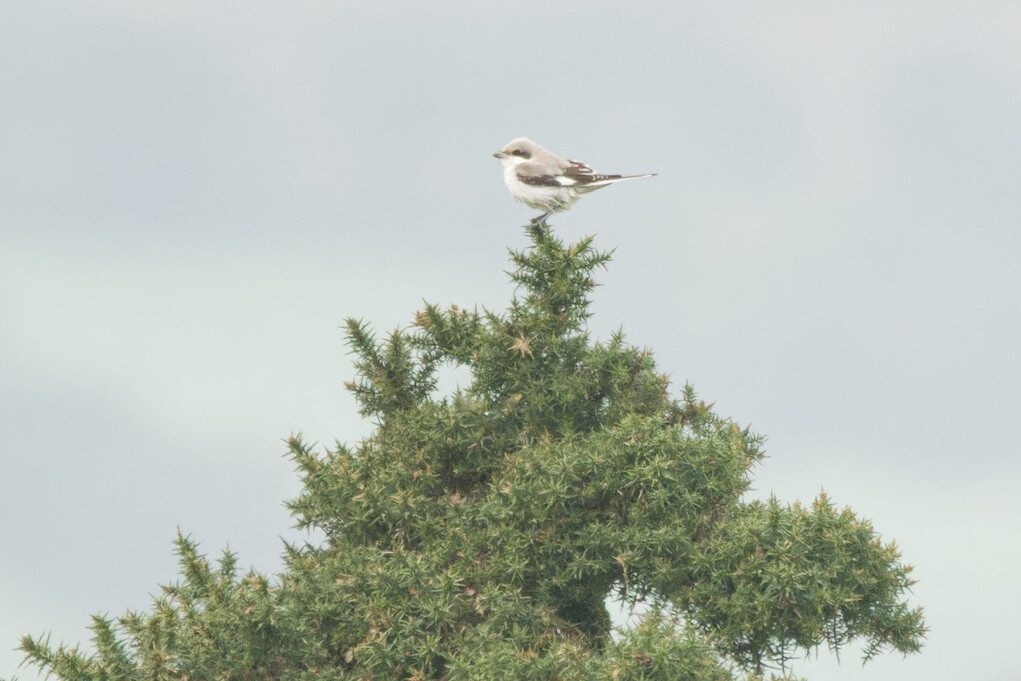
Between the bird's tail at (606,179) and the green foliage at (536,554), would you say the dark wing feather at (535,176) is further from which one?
the green foliage at (536,554)

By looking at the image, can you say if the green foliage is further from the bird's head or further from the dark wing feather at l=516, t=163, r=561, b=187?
the bird's head

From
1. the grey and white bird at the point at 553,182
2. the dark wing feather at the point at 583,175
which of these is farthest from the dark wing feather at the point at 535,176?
the dark wing feather at the point at 583,175

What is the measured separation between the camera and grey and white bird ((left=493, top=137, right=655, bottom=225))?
12.7 meters

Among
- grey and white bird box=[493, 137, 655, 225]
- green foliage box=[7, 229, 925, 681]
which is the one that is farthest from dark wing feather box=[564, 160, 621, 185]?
green foliage box=[7, 229, 925, 681]

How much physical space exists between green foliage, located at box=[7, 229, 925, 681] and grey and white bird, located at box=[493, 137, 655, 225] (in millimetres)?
1527

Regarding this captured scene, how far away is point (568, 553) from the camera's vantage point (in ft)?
33.4

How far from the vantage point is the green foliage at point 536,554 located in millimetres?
9914

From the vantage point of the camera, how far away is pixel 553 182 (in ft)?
41.6

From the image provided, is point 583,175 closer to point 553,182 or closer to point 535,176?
point 553,182

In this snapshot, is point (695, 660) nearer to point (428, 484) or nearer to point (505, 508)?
point (505, 508)

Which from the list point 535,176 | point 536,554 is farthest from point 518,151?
point 536,554

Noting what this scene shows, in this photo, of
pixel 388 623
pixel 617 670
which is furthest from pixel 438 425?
pixel 617 670

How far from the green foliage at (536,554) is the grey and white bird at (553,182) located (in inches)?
60.1

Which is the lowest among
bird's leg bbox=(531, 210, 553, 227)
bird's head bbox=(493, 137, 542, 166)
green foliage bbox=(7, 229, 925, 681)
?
green foliage bbox=(7, 229, 925, 681)
